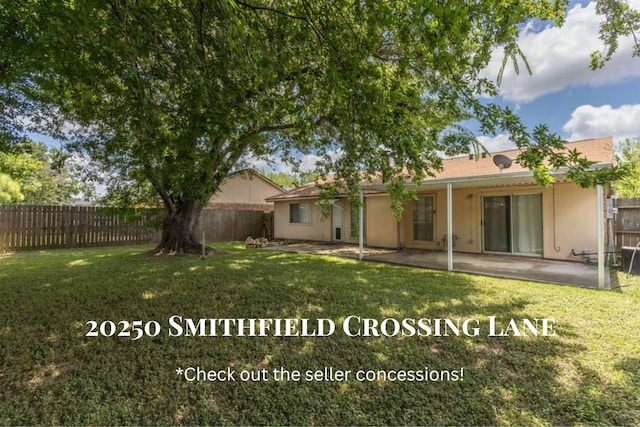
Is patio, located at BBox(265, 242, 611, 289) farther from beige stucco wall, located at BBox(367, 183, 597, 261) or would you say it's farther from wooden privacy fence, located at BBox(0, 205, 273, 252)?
wooden privacy fence, located at BBox(0, 205, 273, 252)

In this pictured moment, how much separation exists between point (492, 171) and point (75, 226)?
15095 mm

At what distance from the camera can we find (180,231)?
31.5ft

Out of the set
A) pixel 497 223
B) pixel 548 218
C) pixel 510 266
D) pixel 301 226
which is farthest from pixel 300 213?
pixel 548 218

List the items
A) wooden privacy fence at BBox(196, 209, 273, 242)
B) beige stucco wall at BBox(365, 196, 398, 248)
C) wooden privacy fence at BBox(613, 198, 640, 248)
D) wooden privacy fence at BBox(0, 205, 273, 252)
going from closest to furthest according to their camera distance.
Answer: wooden privacy fence at BBox(613, 198, 640, 248), wooden privacy fence at BBox(0, 205, 273, 252), beige stucco wall at BBox(365, 196, 398, 248), wooden privacy fence at BBox(196, 209, 273, 242)

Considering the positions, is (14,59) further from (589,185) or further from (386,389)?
(589,185)

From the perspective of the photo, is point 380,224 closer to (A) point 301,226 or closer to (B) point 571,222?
(A) point 301,226

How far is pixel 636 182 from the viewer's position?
1616 cm

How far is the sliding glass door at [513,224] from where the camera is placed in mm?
9086

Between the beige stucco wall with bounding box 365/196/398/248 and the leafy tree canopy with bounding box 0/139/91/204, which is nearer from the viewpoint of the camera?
the leafy tree canopy with bounding box 0/139/91/204

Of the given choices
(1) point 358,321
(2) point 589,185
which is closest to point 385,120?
(2) point 589,185

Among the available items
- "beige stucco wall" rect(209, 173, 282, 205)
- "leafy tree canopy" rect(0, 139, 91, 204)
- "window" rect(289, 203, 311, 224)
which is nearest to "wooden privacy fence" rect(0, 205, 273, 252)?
"leafy tree canopy" rect(0, 139, 91, 204)

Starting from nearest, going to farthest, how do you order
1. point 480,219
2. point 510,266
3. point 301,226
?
point 510,266 < point 480,219 < point 301,226

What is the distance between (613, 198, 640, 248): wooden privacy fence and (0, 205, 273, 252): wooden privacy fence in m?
13.2

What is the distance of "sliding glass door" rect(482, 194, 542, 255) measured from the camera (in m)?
9.09
